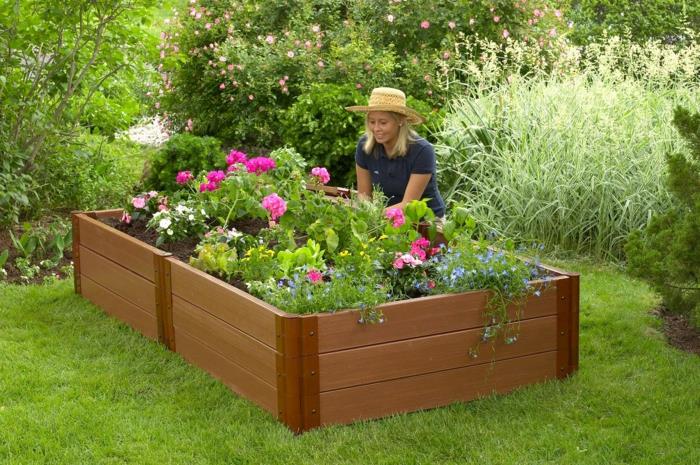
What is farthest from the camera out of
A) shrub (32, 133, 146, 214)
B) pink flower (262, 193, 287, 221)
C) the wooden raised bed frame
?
shrub (32, 133, 146, 214)

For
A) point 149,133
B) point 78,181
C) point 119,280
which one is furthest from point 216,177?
point 149,133

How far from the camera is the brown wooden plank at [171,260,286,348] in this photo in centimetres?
421

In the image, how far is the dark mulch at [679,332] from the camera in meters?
5.20

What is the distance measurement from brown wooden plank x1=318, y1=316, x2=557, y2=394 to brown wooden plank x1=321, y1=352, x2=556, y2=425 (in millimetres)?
30

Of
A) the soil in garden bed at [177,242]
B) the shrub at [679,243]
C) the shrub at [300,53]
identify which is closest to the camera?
the shrub at [679,243]

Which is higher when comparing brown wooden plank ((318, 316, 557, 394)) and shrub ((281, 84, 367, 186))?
shrub ((281, 84, 367, 186))

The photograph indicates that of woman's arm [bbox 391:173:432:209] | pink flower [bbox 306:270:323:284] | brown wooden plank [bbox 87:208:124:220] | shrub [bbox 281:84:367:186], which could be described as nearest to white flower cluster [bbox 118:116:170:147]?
shrub [bbox 281:84:367:186]

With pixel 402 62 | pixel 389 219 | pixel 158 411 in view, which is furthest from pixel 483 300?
pixel 402 62

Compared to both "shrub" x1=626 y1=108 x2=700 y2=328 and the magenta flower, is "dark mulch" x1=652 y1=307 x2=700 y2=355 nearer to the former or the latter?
"shrub" x1=626 y1=108 x2=700 y2=328

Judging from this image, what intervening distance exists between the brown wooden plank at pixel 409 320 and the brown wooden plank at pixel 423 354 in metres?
0.03

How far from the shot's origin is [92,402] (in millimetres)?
4500

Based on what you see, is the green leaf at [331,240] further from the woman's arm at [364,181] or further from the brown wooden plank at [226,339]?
the woman's arm at [364,181]

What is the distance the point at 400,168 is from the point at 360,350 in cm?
195

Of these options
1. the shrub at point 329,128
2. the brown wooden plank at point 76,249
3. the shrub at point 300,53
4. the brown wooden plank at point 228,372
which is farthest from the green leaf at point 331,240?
the shrub at point 300,53
